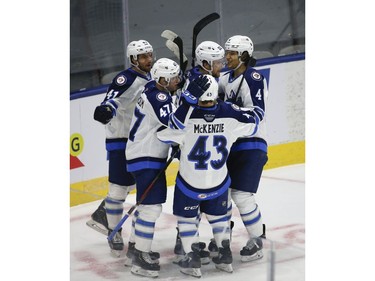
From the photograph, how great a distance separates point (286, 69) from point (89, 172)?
4.74 feet

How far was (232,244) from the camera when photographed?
4.03 metres

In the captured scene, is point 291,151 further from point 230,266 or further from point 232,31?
point 230,266

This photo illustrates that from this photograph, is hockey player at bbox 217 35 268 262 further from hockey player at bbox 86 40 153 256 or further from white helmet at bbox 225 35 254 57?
hockey player at bbox 86 40 153 256

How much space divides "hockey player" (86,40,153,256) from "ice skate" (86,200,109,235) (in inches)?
2.1

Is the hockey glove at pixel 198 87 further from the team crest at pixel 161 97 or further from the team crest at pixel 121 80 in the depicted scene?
the team crest at pixel 121 80

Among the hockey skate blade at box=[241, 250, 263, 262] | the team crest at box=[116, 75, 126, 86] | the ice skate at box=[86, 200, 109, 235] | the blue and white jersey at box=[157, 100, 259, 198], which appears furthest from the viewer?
the ice skate at box=[86, 200, 109, 235]

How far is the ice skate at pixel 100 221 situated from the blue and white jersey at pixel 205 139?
73 cm

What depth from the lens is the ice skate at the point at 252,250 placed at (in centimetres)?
365

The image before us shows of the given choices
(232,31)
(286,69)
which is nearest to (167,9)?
(232,31)

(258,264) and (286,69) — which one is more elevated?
(286,69)

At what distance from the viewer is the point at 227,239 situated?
13.0ft

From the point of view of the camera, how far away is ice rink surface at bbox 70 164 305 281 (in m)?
3.66

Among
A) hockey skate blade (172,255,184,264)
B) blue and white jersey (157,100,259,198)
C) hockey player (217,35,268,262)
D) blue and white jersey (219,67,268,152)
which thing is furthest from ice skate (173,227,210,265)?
blue and white jersey (219,67,268,152)
